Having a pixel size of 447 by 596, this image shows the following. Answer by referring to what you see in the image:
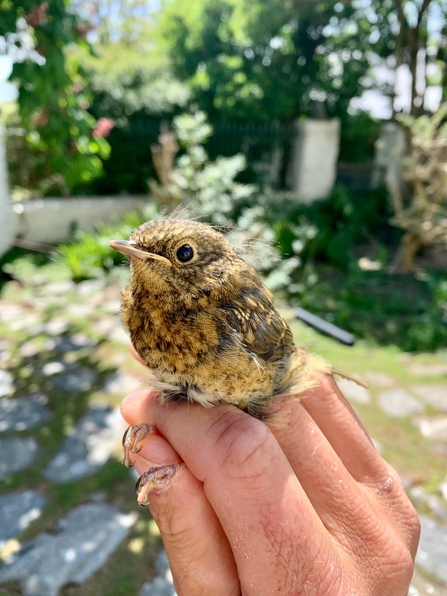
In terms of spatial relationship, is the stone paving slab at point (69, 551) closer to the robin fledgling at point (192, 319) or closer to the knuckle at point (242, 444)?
the robin fledgling at point (192, 319)

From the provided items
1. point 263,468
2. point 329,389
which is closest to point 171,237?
point 263,468

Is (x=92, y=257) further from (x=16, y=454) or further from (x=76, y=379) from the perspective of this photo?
(x=16, y=454)

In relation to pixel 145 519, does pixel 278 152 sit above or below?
above

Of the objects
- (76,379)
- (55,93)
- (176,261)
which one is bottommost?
(76,379)

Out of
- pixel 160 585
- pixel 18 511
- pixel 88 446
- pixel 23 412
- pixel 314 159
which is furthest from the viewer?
pixel 314 159

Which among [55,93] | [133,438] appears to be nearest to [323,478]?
[133,438]

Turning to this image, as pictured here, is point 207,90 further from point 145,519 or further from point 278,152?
point 145,519

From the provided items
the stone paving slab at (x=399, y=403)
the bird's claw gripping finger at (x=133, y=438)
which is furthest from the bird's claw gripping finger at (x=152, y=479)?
the stone paving slab at (x=399, y=403)
